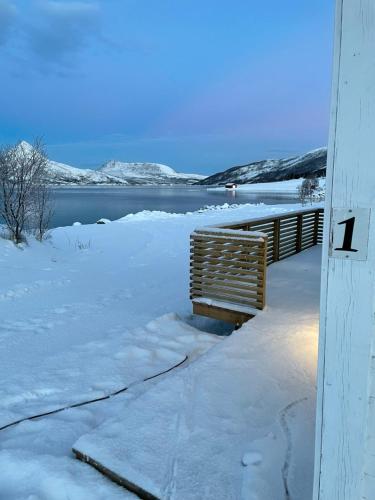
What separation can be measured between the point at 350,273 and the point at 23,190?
13.5 metres

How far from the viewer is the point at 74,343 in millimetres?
5535

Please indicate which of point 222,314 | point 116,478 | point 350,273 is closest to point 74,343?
point 222,314

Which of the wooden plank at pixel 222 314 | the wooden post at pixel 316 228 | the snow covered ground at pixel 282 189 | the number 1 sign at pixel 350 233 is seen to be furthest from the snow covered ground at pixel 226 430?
the snow covered ground at pixel 282 189

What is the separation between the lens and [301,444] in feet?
8.71

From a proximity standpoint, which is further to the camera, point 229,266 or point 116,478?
point 229,266

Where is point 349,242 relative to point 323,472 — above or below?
above

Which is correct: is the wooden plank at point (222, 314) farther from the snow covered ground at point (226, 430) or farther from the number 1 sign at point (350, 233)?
the number 1 sign at point (350, 233)

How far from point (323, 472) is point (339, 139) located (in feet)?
4.45

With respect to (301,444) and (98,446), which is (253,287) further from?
(98,446)

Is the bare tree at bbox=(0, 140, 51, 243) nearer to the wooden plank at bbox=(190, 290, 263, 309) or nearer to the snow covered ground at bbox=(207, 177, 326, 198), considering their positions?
the wooden plank at bbox=(190, 290, 263, 309)

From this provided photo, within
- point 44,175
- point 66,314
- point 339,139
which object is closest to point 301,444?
point 339,139

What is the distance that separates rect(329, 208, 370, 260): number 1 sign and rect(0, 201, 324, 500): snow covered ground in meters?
2.05

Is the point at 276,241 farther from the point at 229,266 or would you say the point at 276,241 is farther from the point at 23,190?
the point at 23,190

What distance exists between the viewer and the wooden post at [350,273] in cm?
133
